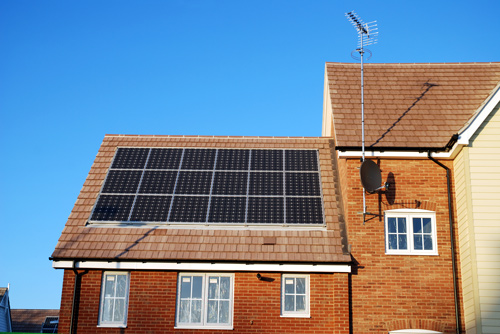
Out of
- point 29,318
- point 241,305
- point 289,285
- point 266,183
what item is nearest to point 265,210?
point 266,183

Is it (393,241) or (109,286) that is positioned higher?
(393,241)

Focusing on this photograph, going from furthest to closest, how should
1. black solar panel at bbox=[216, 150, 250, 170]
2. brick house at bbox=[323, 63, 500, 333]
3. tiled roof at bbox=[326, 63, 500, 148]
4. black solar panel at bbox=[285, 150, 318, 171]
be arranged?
black solar panel at bbox=[216, 150, 250, 170]
black solar panel at bbox=[285, 150, 318, 171]
tiled roof at bbox=[326, 63, 500, 148]
brick house at bbox=[323, 63, 500, 333]

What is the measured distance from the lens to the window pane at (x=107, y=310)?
53.7 feet

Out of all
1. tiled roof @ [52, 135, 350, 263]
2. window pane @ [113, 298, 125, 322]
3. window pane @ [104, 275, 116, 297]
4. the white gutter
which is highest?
tiled roof @ [52, 135, 350, 263]

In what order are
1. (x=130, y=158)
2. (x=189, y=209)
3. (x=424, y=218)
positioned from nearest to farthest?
(x=424, y=218) → (x=189, y=209) → (x=130, y=158)

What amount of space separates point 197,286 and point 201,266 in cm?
65

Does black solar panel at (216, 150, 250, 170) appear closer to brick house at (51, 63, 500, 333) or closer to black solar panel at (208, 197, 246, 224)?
brick house at (51, 63, 500, 333)

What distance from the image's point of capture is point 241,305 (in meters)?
16.2

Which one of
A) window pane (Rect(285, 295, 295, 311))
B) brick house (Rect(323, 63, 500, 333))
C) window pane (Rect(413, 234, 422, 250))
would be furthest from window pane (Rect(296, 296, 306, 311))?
window pane (Rect(413, 234, 422, 250))

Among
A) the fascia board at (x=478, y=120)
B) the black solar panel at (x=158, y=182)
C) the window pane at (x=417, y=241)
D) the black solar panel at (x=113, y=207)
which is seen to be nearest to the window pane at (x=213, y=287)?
the black solar panel at (x=113, y=207)

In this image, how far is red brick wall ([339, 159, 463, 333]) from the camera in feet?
52.5

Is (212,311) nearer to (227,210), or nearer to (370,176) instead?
(227,210)

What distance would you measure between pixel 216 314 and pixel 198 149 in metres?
6.44

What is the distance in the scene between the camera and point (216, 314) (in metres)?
16.3
